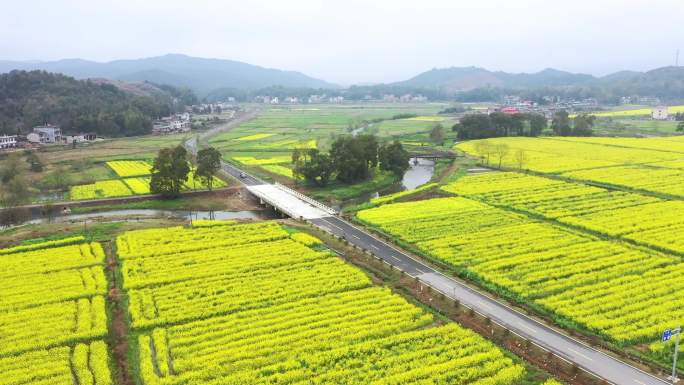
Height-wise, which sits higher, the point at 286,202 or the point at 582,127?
the point at 582,127

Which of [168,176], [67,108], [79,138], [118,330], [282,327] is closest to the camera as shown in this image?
[282,327]

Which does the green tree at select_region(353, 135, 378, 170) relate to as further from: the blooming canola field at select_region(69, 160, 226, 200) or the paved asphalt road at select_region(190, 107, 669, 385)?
the paved asphalt road at select_region(190, 107, 669, 385)

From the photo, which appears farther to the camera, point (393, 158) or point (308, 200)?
point (393, 158)

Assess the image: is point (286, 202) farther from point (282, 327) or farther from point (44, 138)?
point (44, 138)

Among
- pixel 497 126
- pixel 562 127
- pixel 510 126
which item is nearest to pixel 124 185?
pixel 497 126

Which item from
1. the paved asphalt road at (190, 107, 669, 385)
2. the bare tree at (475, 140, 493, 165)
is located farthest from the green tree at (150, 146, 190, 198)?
the bare tree at (475, 140, 493, 165)

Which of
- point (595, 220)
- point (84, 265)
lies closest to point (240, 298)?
point (84, 265)

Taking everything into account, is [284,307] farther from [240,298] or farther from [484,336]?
[484,336]

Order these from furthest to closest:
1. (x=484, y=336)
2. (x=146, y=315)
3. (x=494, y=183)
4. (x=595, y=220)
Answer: (x=494, y=183) → (x=595, y=220) → (x=146, y=315) → (x=484, y=336)
